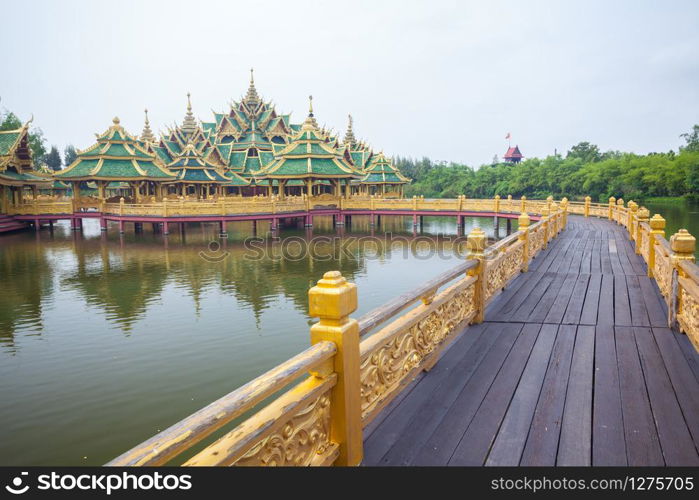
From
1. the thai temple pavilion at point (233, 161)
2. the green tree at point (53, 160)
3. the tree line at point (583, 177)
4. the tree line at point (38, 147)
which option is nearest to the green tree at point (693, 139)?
the tree line at point (583, 177)

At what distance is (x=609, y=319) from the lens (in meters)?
7.23

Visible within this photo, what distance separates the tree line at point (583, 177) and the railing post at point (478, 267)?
182 feet

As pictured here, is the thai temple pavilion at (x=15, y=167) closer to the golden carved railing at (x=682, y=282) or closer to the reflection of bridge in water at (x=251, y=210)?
the reflection of bridge in water at (x=251, y=210)

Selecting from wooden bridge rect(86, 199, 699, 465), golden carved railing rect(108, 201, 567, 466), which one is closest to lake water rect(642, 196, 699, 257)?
wooden bridge rect(86, 199, 699, 465)

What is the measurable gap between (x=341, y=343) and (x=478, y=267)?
4.08m

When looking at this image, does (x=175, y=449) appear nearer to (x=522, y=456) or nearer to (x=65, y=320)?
(x=522, y=456)

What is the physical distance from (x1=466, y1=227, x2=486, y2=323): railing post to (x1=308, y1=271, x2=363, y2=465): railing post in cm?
370

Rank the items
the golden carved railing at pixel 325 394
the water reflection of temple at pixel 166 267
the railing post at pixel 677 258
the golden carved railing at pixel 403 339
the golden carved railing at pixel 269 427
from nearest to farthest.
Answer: the golden carved railing at pixel 269 427, the golden carved railing at pixel 325 394, the golden carved railing at pixel 403 339, the railing post at pixel 677 258, the water reflection of temple at pixel 166 267

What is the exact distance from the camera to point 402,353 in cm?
441

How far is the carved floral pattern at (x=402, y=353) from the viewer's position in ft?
12.5

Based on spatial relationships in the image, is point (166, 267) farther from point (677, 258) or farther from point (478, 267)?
point (677, 258)

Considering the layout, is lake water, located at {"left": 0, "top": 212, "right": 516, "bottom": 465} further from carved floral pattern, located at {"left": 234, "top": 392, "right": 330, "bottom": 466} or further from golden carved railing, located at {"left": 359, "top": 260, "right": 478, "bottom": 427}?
carved floral pattern, located at {"left": 234, "top": 392, "right": 330, "bottom": 466}

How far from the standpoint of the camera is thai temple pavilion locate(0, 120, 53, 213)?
3275 cm

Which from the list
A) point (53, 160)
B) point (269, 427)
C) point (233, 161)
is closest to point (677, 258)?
point (269, 427)
